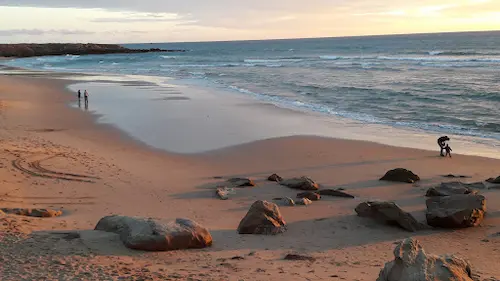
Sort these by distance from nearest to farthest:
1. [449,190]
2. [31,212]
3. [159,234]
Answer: [159,234], [31,212], [449,190]

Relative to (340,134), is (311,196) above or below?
below

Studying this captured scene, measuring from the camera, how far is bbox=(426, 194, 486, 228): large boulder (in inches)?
354

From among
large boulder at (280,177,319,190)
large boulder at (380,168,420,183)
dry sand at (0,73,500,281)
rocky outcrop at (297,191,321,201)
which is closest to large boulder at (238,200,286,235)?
dry sand at (0,73,500,281)

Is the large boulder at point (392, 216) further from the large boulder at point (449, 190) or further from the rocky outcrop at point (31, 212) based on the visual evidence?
the rocky outcrop at point (31, 212)

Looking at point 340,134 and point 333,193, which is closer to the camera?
point 333,193

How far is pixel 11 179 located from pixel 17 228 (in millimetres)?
3990

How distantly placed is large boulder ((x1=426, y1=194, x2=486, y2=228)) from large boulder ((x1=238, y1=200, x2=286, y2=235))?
2803mm

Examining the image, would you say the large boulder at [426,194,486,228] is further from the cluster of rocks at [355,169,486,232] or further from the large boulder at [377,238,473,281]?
the large boulder at [377,238,473,281]

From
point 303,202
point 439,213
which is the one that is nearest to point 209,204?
point 303,202

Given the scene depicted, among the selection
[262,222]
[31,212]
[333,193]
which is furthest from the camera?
[333,193]

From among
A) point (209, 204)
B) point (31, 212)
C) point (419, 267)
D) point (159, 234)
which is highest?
point (419, 267)

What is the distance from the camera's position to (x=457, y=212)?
355 inches

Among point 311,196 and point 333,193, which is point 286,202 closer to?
point 311,196

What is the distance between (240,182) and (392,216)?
4021mm
